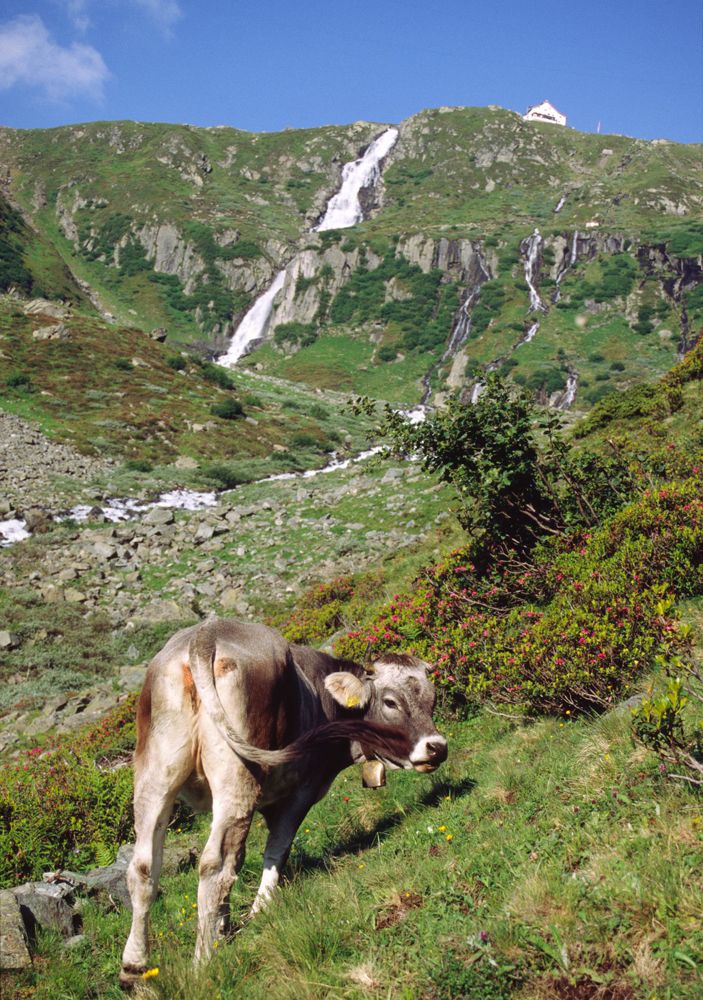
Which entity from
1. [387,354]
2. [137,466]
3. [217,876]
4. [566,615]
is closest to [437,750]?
[217,876]

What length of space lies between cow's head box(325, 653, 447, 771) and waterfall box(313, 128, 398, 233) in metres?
136

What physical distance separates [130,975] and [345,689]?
2226 mm

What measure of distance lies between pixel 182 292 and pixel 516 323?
5562cm

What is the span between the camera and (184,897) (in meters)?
4.91

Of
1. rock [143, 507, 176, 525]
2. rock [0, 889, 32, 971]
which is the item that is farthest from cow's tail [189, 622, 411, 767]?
rock [143, 507, 176, 525]

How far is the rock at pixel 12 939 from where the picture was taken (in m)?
3.81

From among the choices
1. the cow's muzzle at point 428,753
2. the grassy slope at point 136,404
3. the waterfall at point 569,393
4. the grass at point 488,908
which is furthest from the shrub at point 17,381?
the waterfall at point 569,393

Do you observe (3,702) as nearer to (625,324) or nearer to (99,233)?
(625,324)

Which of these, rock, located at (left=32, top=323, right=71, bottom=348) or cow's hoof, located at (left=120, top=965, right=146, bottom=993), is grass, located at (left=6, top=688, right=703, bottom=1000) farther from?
rock, located at (left=32, top=323, right=71, bottom=348)

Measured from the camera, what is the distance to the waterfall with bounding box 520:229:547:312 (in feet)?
299

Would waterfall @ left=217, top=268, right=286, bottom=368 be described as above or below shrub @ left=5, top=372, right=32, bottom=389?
above

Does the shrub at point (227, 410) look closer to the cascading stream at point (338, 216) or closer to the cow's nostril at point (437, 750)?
the cow's nostril at point (437, 750)

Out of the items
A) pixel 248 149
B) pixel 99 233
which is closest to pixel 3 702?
pixel 99 233

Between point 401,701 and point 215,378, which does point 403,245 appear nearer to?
point 215,378
